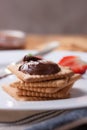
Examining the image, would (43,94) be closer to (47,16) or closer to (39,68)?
(39,68)

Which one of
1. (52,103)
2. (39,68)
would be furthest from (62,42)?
(52,103)

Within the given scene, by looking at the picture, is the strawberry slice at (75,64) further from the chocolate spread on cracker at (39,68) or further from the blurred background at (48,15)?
the blurred background at (48,15)

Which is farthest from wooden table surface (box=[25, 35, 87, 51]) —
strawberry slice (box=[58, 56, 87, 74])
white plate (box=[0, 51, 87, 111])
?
white plate (box=[0, 51, 87, 111])

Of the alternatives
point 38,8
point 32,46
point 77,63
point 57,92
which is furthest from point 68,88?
point 38,8

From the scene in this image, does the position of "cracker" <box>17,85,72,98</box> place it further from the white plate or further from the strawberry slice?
the strawberry slice

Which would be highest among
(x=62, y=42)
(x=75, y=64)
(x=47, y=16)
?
(x=75, y=64)

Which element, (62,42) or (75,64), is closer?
(75,64)

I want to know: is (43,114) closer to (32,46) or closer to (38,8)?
(32,46)
